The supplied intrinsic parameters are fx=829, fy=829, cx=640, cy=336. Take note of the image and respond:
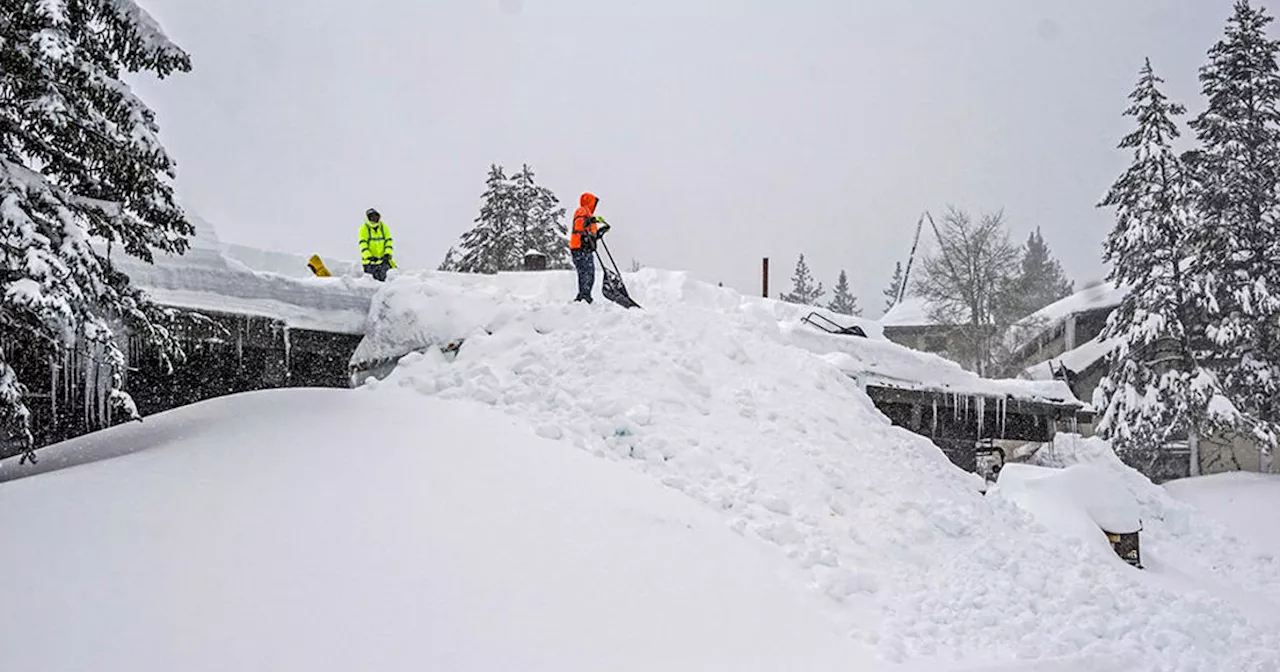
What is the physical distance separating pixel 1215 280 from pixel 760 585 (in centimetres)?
1872

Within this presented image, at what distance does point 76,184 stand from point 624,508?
16.5 feet

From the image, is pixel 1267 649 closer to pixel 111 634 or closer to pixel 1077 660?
pixel 1077 660

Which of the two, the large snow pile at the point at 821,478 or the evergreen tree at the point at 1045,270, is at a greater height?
the evergreen tree at the point at 1045,270

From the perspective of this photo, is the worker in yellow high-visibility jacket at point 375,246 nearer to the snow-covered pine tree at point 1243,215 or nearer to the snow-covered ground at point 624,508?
the snow-covered ground at point 624,508

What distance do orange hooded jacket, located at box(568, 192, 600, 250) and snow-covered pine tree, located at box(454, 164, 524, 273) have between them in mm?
17435

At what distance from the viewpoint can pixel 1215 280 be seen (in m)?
19.2

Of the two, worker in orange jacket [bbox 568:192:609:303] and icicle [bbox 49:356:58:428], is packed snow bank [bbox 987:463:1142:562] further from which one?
icicle [bbox 49:356:58:428]

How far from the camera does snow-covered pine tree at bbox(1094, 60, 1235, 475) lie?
18.9 metres

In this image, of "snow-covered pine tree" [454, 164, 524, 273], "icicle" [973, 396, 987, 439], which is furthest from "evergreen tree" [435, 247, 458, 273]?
"icicle" [973, 396, 987, 439]

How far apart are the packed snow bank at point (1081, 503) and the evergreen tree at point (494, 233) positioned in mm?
21427

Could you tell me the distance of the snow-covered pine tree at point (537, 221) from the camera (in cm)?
2947

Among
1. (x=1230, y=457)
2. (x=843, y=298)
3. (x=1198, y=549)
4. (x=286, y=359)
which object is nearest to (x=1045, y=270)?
(x=843, y=298)

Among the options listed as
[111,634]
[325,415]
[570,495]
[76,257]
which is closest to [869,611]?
→ [570,495]

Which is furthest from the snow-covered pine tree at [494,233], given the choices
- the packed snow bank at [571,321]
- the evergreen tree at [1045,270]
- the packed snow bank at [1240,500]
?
the evergreen tree at [1045,270]
